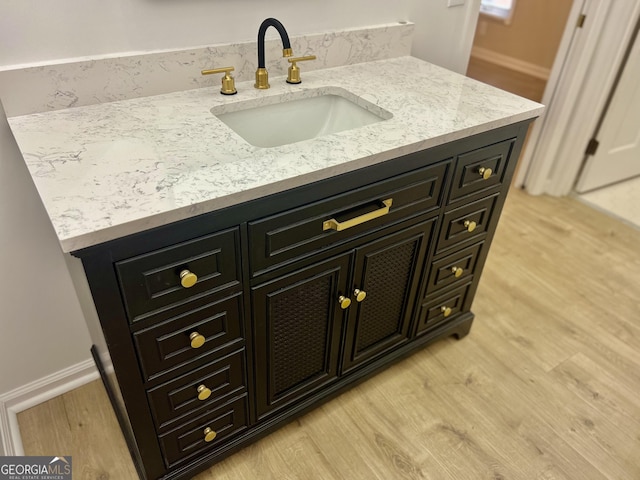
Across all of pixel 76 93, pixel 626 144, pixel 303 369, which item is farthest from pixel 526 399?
pixel 626 144

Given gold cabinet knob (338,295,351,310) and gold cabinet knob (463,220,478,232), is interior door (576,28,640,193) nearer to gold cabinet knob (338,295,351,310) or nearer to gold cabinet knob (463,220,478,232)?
gold cabinet knob (463,220,478,232)

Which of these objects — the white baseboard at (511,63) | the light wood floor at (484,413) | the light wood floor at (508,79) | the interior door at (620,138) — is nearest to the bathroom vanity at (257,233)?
the light wood floor at (484,413)

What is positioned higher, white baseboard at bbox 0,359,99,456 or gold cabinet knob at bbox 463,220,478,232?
gold cabinet knob at bbox 463,220,478,232

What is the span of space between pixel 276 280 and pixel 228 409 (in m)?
0.42

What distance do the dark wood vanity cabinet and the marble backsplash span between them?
1.84 ft

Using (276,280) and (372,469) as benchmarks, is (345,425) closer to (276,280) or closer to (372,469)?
(372,469)

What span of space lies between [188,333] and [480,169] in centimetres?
91

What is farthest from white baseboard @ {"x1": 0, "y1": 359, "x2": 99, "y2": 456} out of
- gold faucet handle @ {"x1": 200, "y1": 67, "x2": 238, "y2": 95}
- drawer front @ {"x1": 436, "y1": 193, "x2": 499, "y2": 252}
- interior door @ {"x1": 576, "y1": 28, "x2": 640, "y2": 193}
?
interior door @ {"x1": 576, "y1": 28, "x2": 640, "y2": 193}

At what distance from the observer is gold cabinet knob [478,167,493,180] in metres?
1.38

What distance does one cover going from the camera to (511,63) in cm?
467

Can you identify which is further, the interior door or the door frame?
the interior door

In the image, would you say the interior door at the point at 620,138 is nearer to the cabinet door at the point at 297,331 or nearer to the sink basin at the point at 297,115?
the sink basin at the point at 297,115

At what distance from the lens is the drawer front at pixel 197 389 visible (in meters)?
1.12

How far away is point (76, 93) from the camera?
1.21 metres
